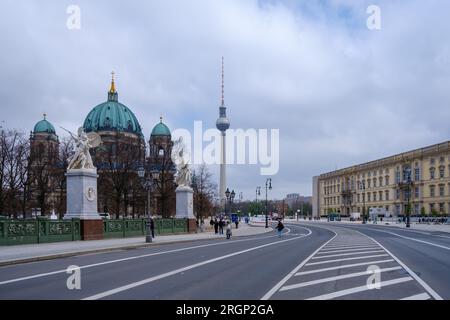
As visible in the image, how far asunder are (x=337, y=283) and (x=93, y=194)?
25.0m

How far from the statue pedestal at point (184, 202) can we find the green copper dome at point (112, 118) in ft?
222

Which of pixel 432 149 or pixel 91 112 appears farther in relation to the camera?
pixel 91 112

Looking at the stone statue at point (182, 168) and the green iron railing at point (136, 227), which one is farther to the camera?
the stone statue at point (182, 168)

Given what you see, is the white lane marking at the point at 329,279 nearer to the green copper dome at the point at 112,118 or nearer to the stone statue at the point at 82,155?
the stone statue at the point at 82,155

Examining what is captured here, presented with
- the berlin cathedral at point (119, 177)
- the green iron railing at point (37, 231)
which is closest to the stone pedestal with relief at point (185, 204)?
the berlin cathedral at point (119, 177)

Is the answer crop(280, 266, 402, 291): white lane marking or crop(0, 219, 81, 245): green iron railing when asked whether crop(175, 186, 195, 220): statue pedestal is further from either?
crop(280, 266, 402, 291): white lane marking

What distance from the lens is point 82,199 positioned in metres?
34.6

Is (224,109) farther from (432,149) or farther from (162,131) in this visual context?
(432,149)

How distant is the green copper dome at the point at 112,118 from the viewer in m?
120

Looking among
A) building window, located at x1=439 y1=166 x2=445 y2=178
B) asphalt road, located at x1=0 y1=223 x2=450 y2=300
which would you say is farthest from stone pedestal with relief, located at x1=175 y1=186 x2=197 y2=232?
building window, located at x1=439 y1=166 x2=445 y2=178

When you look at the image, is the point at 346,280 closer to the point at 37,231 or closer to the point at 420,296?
the point at 420,296

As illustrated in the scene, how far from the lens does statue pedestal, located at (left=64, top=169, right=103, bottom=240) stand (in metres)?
34.7
